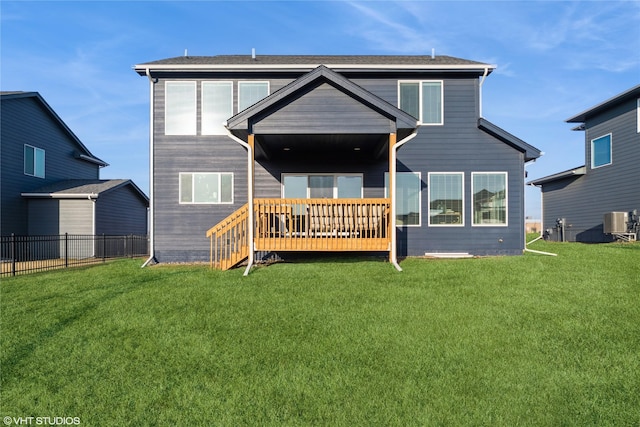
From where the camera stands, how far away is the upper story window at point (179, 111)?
496 inches

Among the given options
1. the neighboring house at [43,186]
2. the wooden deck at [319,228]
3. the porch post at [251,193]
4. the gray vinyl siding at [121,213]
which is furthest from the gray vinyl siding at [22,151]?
the porch post at [251,193]

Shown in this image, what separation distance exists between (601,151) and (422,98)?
1260cm

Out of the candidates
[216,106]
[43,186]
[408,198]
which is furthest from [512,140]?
[43,186]

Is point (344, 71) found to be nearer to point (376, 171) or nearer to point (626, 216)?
point (376, 171)

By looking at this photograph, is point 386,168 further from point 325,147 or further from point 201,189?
point 201,189

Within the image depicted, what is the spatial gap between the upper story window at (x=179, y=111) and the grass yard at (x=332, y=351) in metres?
6.06

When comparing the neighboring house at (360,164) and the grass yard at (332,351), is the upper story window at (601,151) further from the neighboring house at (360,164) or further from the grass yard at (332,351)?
the grass yard at (332,351)

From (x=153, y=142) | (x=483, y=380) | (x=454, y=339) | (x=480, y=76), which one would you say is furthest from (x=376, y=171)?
(x=483, y=380)

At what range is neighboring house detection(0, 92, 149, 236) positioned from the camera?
57.2 ft

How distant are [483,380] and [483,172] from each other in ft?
31.3

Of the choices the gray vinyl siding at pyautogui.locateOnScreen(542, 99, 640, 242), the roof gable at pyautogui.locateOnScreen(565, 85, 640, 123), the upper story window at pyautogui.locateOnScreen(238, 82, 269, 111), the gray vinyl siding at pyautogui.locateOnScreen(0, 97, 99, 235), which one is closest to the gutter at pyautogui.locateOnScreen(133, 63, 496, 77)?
the upper story window at pyautogui.locateOnScreen(238, 82, 269, 111)

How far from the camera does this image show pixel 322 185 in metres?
12.7

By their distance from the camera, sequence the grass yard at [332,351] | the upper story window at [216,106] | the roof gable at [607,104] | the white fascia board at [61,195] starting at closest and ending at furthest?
the grass yard at [332,351] → the upper story window at [216,106] → the roof gable at [607,104] → the white fascia board at [61,195]

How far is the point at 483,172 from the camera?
12.6m
